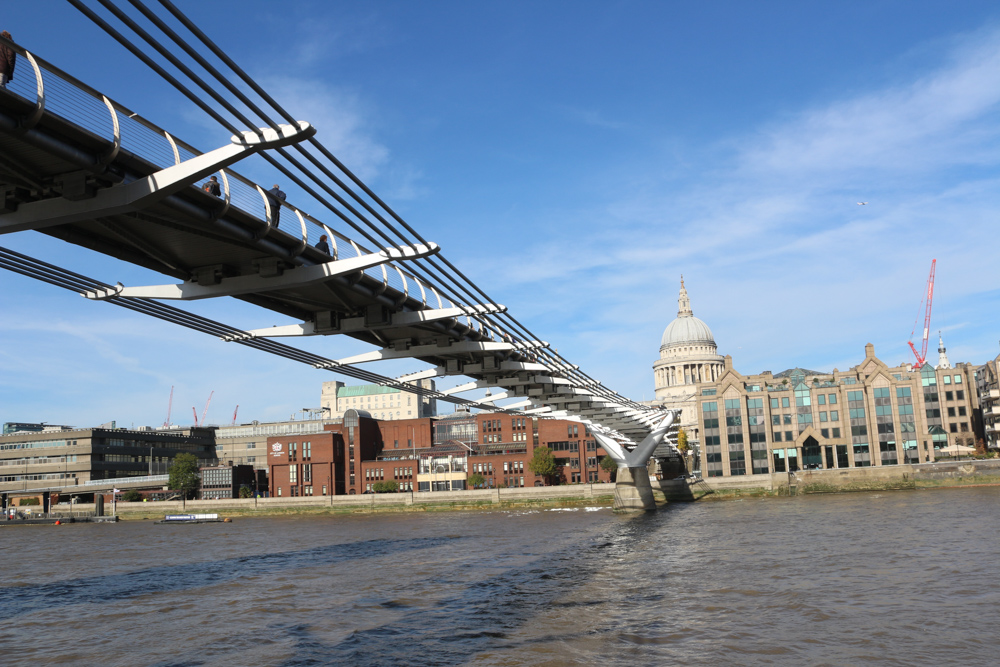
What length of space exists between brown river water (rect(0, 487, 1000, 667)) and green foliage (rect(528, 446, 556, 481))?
44350 millimetres

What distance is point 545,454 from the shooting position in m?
86.4

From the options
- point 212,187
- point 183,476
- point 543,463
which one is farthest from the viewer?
point 183,476

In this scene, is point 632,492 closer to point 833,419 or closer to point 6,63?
point 833,419

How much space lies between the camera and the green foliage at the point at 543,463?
8574 centimetres

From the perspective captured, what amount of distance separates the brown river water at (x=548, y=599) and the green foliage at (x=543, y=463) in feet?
146

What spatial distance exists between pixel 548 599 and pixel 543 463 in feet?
214

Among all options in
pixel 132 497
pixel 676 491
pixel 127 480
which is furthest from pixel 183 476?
pixel 676 491

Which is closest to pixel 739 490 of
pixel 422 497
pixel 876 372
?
pixel 876 372

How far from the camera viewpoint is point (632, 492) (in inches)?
2272

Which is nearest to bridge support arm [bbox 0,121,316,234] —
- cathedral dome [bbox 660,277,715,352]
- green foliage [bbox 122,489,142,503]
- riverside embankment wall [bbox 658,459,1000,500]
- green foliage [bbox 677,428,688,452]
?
riverside embankment wall [bbox 658,459,1000,500]

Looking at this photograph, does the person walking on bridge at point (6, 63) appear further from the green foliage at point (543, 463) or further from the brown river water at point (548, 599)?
the green foliage at point (543, 463)

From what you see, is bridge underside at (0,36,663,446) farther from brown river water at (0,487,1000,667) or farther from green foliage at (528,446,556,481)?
green foliage at (528,446,556,481)

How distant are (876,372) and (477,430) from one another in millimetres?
47000

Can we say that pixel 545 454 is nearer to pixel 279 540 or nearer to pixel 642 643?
pixel 279 540
